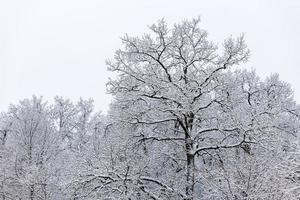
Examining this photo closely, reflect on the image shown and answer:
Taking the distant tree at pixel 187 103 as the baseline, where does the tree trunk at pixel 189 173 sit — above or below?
below

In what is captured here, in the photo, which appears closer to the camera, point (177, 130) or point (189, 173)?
point (189, 173)

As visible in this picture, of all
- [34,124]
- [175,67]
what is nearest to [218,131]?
[175,67]

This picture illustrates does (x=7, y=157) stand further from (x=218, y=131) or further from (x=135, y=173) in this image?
(x=218, y=131)

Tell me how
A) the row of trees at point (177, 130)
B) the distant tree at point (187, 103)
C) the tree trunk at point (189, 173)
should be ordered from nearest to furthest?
the row of trees at point (177, 130)
the tree trunk at point (189, 173)
the distant tree at point (187, 103)

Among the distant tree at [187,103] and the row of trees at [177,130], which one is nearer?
the row of trees at [177,130]

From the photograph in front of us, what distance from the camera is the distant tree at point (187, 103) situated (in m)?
18.4

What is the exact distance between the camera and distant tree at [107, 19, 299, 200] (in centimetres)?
1838

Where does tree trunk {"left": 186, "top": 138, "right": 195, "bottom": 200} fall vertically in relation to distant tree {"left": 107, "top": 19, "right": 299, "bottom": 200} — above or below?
below

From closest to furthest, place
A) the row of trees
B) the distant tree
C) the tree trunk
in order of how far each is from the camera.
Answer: the row of trees, the tree trunk, the distant tree

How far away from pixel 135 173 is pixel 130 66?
451cm

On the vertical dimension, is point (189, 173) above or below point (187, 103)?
below

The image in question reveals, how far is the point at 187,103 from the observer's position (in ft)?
60.3

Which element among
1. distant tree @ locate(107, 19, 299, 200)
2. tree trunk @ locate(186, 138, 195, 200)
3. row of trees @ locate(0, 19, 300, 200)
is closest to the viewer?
row of trees @ locate(0, 19, 300, 200)

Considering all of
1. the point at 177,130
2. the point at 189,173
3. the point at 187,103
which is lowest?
the point at 189,173
